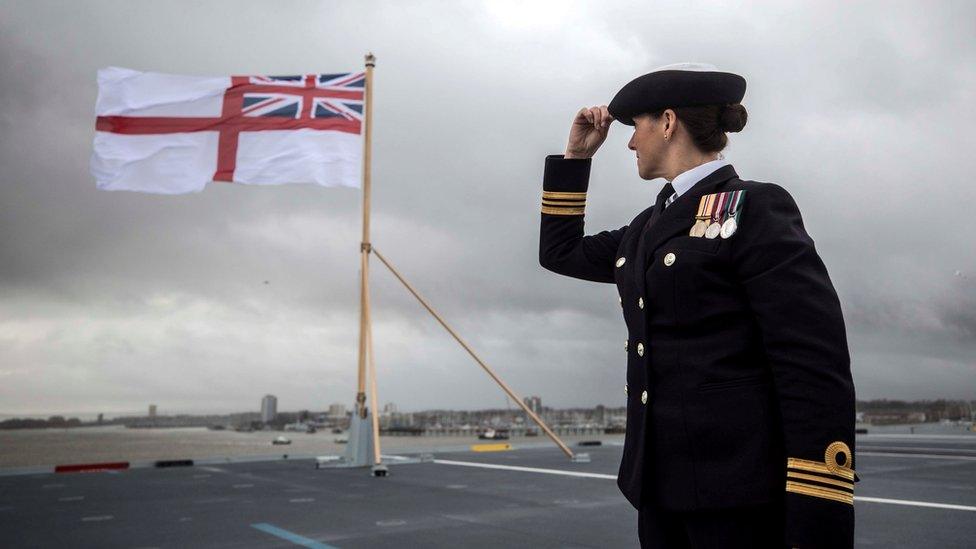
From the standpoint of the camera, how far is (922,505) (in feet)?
19.1

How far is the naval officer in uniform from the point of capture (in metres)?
1.37

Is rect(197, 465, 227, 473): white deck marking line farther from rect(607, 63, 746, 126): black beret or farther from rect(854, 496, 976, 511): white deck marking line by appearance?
rect(607, 63, 746, 126): black beret

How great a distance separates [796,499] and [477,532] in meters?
3.82

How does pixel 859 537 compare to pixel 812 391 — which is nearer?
pixel 812 391

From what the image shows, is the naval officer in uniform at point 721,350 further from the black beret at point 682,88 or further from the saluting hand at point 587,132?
the saluting hand at point 587,132

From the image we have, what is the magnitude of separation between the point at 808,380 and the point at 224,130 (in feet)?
34.6

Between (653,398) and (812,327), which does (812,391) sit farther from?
(653,398)

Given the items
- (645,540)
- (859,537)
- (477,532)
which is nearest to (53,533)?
(477,532)

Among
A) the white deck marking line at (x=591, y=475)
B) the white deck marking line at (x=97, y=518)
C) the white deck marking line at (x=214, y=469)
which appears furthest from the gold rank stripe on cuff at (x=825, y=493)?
the white deck marking line at (x=214, y=469)

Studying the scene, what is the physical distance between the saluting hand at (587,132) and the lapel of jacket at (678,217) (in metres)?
0.44

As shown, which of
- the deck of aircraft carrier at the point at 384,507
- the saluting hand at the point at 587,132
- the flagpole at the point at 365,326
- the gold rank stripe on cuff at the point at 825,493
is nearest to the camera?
the gold rank stripe on cuff at the point at 825,493

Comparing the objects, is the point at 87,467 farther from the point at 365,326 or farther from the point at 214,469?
the point at 365,326

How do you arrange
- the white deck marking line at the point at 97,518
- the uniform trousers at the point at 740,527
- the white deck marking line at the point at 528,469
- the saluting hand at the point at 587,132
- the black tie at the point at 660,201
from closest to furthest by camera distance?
the uniform trousers at the point at 740,527, the black tie at the point at 660,201, the saluting hand at the point at 587,132, the white deck marking line at the point at 97,518, the white deck marking line at the point at 528,469

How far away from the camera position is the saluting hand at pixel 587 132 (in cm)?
209
